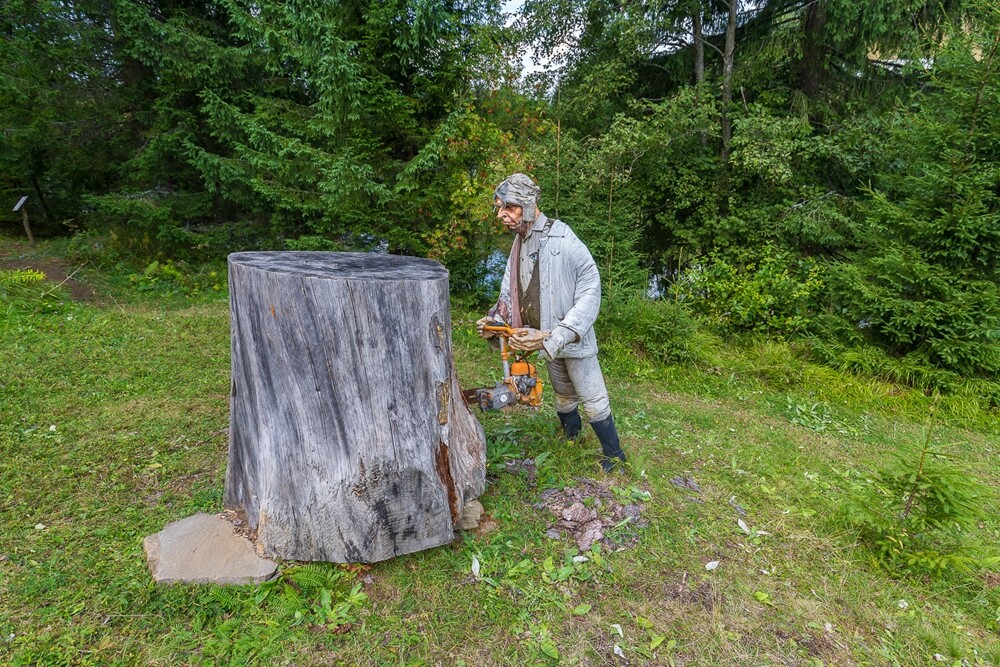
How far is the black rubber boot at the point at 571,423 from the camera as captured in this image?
3711mm

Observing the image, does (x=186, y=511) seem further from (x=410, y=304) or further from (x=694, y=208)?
(x=694, y=208)

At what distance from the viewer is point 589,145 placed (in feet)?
26.6

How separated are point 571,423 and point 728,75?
25.7 feet

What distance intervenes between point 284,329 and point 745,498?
3.30m

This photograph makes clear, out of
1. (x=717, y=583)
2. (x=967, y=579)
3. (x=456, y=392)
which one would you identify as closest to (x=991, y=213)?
(x=967, y=579)

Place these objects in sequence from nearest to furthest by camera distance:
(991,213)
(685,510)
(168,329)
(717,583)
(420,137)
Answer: (717,583)
(685,510)
(991,213)
(168,329)
(420,137)

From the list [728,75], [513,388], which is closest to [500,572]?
Result: [513,388]

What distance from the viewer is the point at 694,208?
31.2ft

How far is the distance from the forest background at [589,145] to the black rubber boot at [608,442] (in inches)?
142

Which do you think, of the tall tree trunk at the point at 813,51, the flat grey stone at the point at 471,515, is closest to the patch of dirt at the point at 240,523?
the flat grey stone at the point at 471,515

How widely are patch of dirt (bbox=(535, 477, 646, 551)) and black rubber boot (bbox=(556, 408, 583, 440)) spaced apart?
460mm

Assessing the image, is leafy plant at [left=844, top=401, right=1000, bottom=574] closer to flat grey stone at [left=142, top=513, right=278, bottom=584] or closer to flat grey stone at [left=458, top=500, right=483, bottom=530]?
flat grey stone at [left=458, top=500, right=483, bottom=530]

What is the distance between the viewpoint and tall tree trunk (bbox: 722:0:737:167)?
8.30 metres

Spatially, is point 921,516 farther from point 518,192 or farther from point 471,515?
point 518,192
